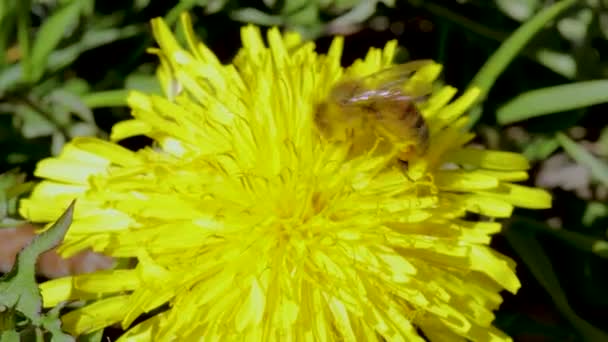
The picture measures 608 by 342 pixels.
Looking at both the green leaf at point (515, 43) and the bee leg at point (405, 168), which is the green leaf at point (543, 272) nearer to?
the green leaf at point (515, 43)

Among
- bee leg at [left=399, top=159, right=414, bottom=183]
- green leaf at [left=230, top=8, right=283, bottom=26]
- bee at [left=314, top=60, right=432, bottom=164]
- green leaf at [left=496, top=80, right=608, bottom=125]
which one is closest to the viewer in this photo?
bee at [left=314, top=60, right=432, bottom=164]

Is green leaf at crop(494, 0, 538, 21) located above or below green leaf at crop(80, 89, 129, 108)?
above

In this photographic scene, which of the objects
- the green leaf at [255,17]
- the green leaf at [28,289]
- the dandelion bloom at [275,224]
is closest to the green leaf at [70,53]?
the green leaf at [255,17]

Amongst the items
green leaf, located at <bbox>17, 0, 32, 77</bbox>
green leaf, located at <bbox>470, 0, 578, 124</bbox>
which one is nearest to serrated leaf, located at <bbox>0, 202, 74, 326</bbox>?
green leaf, located at <bbox>17, 0, 32, 77</bbox>

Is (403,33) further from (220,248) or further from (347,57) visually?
(220,248)

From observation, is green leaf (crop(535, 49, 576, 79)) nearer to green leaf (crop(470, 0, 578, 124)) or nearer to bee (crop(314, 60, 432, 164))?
green leaf (crop(470, 0, 578, 124))

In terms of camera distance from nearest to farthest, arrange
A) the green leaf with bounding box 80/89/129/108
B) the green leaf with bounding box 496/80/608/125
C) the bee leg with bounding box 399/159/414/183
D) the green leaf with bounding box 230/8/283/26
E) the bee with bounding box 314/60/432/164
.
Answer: the bee with bounding box 314/60/432/164 < the bee leg with bounding box 399/159/414/183 < the green leaf with bounding box 496/80/608/125 < the green leaf with bounding box 80/89/129/108 < the green leaf with bounding box 230/8/283/26

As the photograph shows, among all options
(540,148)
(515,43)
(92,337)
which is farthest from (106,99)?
(540,148)
